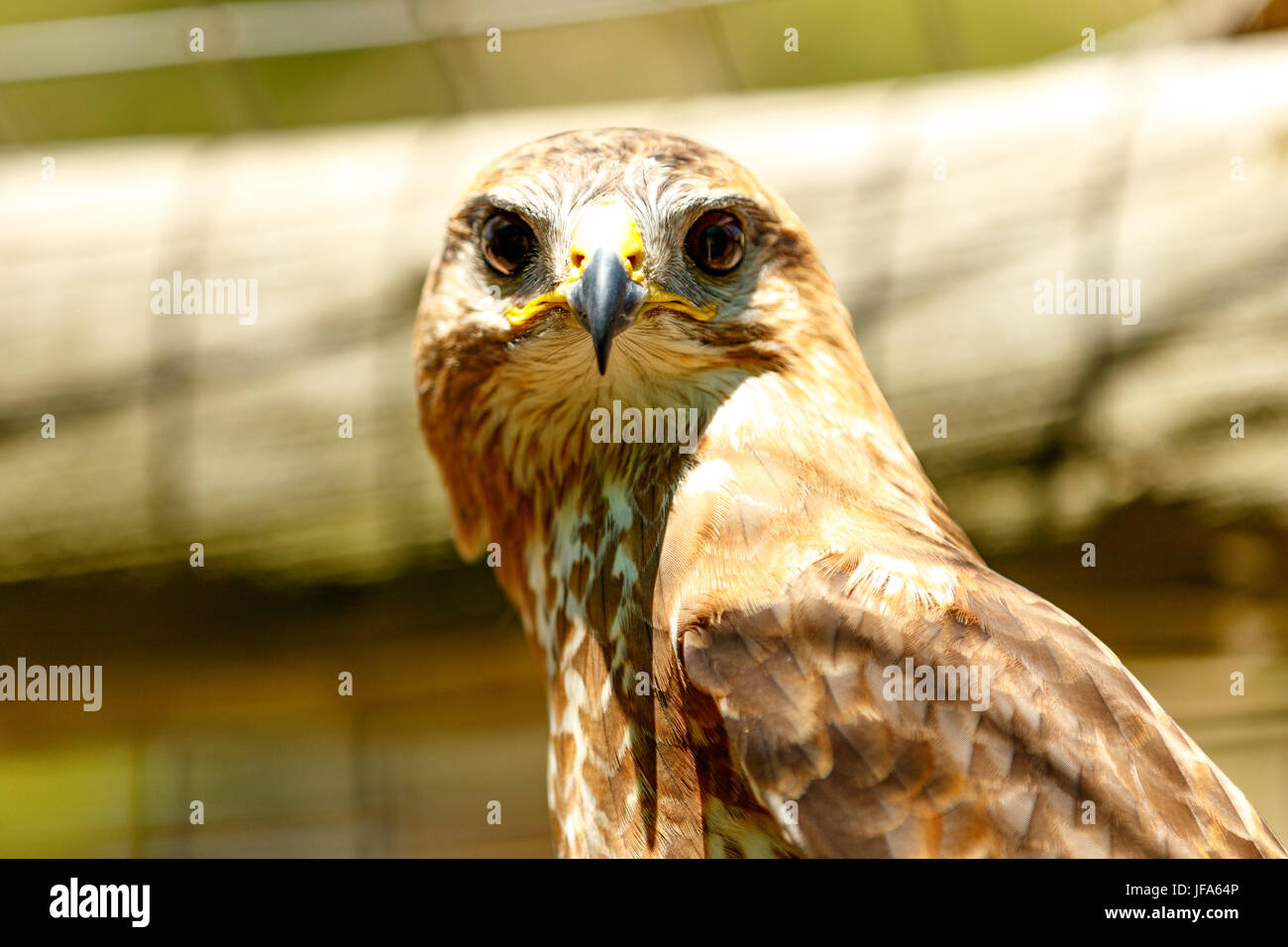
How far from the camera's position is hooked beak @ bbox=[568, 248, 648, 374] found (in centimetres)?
154

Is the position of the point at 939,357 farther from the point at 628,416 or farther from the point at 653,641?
the point at 653,641

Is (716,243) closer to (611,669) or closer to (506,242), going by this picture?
(506,242)

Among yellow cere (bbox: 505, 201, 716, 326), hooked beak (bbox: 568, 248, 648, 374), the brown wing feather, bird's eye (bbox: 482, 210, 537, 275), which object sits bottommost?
the brown wing feather

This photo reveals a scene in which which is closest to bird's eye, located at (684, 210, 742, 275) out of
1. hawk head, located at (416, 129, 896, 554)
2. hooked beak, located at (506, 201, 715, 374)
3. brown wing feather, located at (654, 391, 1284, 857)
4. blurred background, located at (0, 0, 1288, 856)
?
hawk head, located at (416, 129, 896, 554)

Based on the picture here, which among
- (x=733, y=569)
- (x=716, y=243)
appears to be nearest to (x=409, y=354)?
(x=716, y=243)

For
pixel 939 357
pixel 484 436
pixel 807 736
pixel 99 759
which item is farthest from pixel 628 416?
pixel 99 759

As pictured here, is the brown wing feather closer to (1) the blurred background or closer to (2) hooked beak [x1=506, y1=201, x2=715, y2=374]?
(2) hooked beak [x1=506, y1=201, x2=715, y2=374]

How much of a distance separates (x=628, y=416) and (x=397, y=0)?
1.36 metres

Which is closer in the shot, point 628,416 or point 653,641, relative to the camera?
point 653,641

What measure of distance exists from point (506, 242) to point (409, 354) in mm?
636

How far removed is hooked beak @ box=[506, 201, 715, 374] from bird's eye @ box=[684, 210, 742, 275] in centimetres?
10

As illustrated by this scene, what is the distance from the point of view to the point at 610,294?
1.55 m
